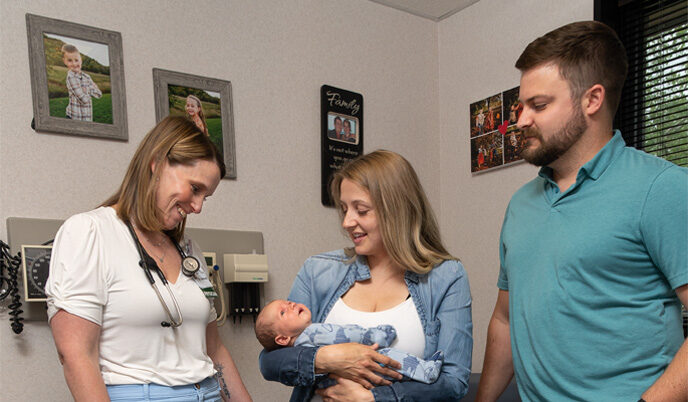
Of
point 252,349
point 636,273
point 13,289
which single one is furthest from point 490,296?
point 13,289

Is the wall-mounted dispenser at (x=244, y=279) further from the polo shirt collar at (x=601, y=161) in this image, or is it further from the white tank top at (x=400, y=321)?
the polo shirt collar at (x=601, y=161)

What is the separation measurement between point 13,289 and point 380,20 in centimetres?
219

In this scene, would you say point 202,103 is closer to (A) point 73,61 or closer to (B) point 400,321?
(A) point 73,61

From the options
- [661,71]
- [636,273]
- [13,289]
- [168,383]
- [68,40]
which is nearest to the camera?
[636,273]

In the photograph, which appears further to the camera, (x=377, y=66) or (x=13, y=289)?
(x=377, y=66)

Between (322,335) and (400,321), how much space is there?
0.70 feet

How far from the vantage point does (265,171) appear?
108 inches

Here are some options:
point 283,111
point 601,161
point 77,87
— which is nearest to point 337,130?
point 283,111

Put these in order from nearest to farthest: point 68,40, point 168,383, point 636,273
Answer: point 636,273
point 168,383
point 68,40

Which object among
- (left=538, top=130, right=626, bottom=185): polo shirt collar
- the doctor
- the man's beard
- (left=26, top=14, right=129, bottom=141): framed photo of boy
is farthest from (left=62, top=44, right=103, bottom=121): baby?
(left=538, top=130, right=626, bottom=185): polo shirt collar

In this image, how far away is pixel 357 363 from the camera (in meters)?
1.47

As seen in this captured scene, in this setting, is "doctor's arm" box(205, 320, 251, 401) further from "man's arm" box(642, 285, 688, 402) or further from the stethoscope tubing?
"man's arm" box(642, 285, 688, 402)

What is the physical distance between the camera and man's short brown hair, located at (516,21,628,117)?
54.9 inches

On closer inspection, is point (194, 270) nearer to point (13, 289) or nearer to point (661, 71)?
point (13, 289)
